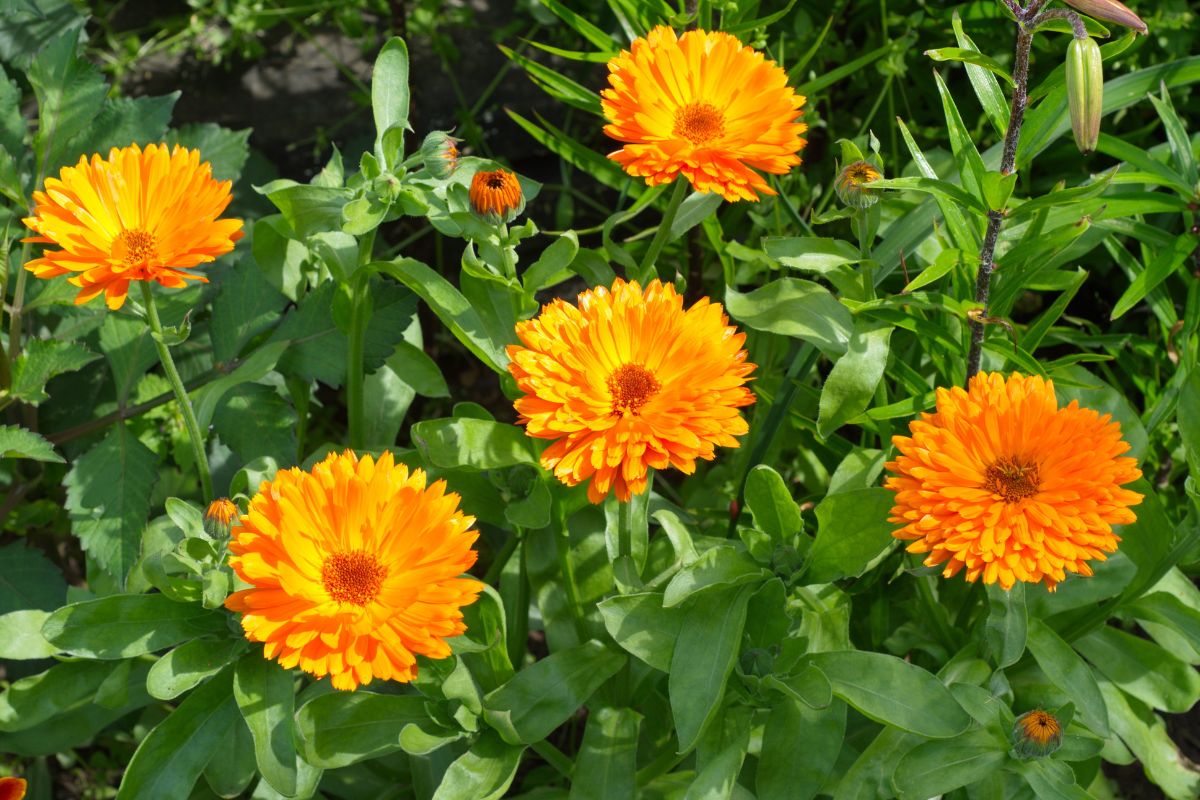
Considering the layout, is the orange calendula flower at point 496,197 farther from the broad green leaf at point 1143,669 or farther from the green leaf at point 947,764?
the broad green leaf at point 1143,669

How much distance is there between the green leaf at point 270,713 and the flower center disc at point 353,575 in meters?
0.23

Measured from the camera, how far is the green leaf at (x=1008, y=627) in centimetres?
142

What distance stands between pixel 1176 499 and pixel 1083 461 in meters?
0.90

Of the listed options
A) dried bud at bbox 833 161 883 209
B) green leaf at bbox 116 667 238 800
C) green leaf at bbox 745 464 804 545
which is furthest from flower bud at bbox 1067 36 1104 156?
green leaf at bbox 116 667 238 800

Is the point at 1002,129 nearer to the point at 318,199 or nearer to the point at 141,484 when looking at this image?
the point at 318,199

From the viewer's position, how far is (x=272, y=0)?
2818mm

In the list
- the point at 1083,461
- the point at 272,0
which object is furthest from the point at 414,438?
the point at 272,0

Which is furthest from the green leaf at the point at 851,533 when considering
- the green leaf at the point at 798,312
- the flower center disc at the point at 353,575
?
the flower center disc at the point at 353,575

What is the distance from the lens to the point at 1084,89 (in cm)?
116

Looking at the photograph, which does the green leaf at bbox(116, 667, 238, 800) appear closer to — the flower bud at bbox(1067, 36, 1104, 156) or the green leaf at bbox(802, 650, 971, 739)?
the green leaf at bbox(802, 650, 971, 739)

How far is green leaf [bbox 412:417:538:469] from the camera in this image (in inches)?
56.6

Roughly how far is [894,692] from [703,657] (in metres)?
0.23

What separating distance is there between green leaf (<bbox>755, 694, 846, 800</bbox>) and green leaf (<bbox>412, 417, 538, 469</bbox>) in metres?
0.46

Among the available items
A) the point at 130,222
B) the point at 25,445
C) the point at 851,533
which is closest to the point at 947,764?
the point at 851,533
